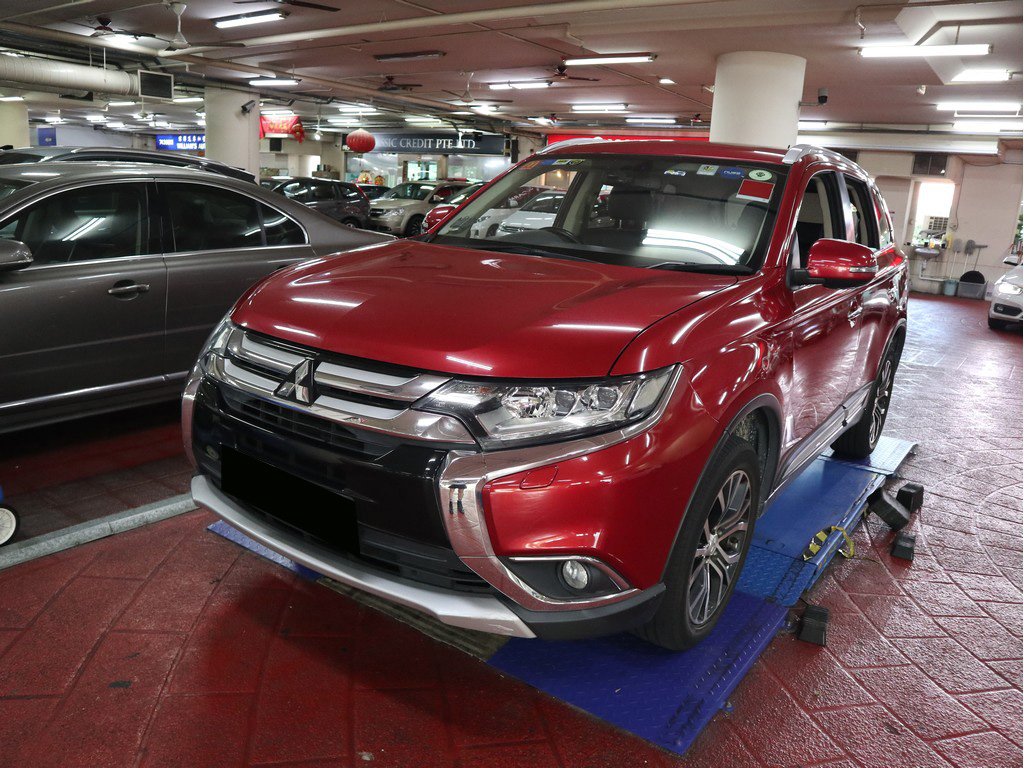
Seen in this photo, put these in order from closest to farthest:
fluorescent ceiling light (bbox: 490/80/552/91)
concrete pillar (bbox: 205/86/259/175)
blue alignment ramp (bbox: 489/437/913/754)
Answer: blue alignment ramp (bbox: 489/437/913/754), fluorescent ceiling light (bbox: 490/80/552/91), concrete pillar (bbox: 205/86/259/175)

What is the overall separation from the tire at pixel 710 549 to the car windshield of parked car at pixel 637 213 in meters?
0.72

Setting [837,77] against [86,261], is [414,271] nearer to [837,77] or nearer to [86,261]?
[86,261]

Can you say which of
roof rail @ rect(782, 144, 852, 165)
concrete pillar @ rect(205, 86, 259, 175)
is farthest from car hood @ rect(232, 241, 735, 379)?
concrete pillar @ rect(205, 86, 259, 175)

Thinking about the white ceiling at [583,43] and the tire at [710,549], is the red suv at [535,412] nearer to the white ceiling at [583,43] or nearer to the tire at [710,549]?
the tire at [710,549]

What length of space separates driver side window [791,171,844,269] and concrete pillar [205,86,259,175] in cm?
1584

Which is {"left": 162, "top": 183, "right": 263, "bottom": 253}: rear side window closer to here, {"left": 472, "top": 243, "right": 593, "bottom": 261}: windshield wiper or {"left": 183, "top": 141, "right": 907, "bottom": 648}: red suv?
{"left": 183, "top": 141, "right": 907, "bottom": 648}: red suv

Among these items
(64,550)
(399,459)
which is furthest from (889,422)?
(64,550)

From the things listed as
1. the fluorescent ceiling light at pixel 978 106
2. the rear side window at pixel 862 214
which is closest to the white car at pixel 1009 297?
the fluorescent ceiling light at pixel 978 106

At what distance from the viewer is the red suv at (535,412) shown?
76.2 inches

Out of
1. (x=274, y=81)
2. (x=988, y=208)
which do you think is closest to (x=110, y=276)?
(x=274, y=81)

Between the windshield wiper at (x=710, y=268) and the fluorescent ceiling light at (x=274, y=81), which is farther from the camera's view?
the fluorescent ceiling light at (x=274, y=81)

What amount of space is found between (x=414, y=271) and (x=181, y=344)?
207 cm

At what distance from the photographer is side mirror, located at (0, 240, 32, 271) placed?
3.30 m

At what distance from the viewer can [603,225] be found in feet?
10.1
